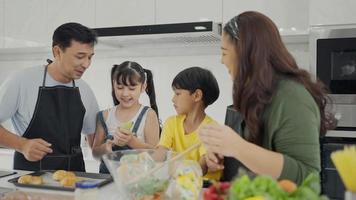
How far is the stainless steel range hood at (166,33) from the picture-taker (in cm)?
218

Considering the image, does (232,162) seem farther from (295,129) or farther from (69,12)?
(69,12)

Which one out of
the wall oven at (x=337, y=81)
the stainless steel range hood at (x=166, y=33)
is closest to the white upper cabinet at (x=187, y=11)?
the stainless steel range hood at (x=166, y=33)

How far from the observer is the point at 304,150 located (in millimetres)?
936

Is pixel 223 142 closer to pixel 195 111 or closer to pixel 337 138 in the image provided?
pixel 195 111

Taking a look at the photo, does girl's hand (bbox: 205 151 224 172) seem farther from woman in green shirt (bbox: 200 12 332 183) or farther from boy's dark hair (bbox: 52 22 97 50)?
boy's dark hair (bbox: 52 22 97 50)

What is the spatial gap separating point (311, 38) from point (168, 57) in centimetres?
108

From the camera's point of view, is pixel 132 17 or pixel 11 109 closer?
pixel 11 109

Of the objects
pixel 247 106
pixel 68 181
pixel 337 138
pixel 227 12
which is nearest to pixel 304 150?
pixel 247 106

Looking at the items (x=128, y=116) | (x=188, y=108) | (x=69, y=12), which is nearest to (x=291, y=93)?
(x=188, y=108)

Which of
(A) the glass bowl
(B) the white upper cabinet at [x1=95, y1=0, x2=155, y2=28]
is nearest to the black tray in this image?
(A) the glass bowl

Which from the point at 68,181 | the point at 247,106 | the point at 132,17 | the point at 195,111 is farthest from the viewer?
the point at 132,17

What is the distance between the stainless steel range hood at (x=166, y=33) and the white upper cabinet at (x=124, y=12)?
123 mm

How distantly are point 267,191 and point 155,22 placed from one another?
1.98 metres

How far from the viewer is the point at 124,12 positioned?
8.29ft
